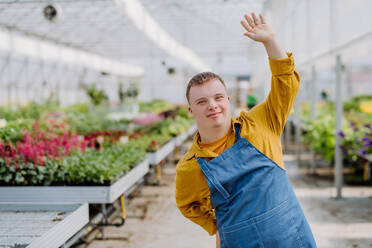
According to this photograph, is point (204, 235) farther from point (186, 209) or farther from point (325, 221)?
point (186, 209)

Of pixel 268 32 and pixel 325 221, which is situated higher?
pixel 268 32

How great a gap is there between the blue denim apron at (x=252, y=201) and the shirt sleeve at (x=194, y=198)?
74mm

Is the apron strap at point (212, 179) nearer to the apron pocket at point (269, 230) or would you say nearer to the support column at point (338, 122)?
A: the apron pocket at point (269, 230)

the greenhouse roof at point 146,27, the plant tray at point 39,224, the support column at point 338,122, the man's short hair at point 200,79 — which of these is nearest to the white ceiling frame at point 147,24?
the greenhouse roof at point 146,27

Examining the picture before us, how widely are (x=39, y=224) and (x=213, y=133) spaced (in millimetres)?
1688

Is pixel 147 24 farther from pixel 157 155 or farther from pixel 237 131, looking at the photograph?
pixel 237 131

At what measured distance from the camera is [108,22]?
1962 centimetres

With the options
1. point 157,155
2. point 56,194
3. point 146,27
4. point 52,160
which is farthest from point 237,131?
point 146,27

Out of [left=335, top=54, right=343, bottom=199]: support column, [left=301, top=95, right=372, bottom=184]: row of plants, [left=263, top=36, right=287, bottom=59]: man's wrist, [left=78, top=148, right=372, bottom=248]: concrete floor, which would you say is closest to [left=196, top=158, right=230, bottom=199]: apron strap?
[left=263, top=36, right=287, bottom=59]: man's wrist

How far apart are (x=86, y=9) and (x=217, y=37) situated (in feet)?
32.9

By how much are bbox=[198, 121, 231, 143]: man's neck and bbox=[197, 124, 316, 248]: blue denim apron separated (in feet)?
0.23

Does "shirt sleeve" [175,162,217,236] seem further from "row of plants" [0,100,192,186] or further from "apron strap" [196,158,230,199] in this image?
"row of plants" [0,100,192,186]

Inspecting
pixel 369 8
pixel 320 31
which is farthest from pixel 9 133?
pixel 320 31

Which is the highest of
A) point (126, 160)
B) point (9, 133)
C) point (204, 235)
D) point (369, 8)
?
point (369, 8)
